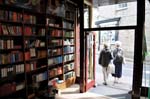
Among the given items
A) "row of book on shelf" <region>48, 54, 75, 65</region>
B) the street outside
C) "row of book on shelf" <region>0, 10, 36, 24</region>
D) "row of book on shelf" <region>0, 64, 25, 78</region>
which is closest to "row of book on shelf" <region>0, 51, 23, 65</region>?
"row of book on shelf" <region>0, 64, 25, 78</region>

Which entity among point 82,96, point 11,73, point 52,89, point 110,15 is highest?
point 110,15

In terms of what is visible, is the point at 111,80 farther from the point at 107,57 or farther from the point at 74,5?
the point at 74,5

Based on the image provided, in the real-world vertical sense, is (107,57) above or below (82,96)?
above

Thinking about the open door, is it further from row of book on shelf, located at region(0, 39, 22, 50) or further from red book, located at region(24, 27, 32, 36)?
row of book on shelf, located at region(0, 39, 22, 50)

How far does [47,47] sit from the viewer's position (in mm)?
3816

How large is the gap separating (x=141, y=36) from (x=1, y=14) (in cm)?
293

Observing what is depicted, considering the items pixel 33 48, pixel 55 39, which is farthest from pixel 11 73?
pixel 55 39

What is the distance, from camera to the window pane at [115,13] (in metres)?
4.24

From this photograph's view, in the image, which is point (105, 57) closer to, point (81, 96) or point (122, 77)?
point (122, 77)

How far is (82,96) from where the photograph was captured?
3.88m

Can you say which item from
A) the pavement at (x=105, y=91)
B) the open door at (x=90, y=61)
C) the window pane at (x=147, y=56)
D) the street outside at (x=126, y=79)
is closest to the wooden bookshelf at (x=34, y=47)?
the pavement at (x=105, y=91)

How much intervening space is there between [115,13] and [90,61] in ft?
5.47

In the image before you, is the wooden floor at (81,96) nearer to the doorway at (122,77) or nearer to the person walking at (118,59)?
the doorway at (122,77)

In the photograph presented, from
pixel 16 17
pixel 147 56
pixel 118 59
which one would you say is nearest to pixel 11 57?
pixel 16 17
